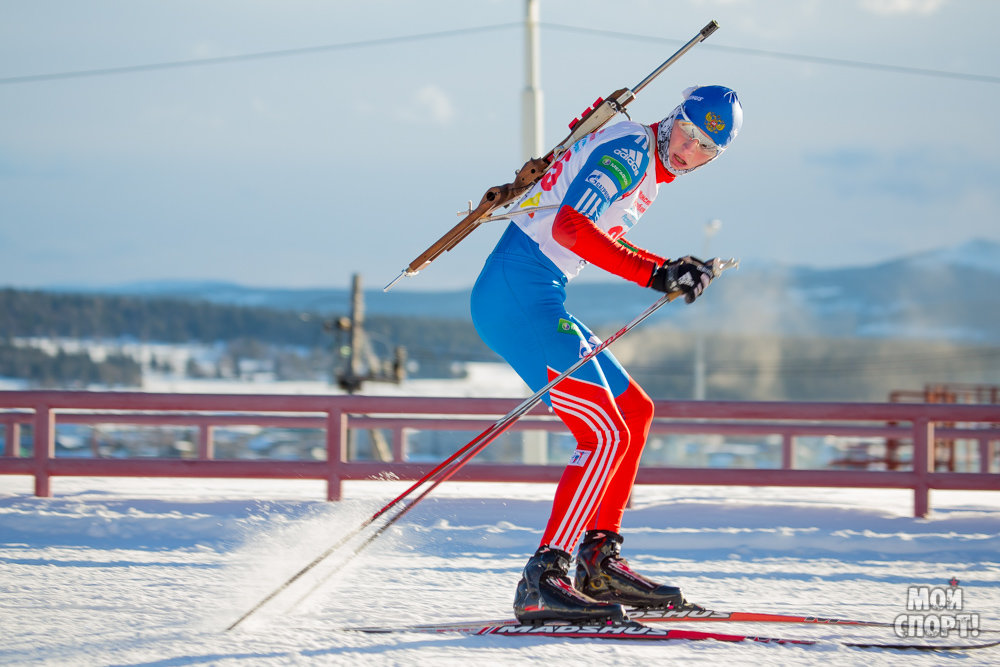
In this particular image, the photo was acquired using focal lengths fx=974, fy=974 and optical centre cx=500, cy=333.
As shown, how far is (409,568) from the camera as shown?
5.03m

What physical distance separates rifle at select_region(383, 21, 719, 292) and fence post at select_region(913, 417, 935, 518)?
364cm

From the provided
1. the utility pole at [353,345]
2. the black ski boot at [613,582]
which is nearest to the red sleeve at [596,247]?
the black ski boot at [613,582]

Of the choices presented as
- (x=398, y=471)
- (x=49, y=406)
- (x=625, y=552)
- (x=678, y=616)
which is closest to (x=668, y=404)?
(x=625, y=552)

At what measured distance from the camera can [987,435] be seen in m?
9.45

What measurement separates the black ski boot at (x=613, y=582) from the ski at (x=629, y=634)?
0.63 ft

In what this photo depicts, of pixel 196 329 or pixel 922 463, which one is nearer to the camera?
pixel 922 463

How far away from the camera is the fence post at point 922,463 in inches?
263

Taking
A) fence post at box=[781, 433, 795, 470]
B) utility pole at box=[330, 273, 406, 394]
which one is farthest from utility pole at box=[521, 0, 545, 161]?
utility pole at box=[330, 273, 406, 394]

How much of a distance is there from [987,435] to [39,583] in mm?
8466

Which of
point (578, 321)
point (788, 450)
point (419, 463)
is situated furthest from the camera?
point (788, 450)

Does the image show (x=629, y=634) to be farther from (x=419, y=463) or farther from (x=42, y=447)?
(x=42, y=447)

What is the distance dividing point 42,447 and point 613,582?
4.72 meters

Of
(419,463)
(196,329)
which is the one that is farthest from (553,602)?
(196,329)

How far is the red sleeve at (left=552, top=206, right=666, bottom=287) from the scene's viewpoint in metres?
3.71
